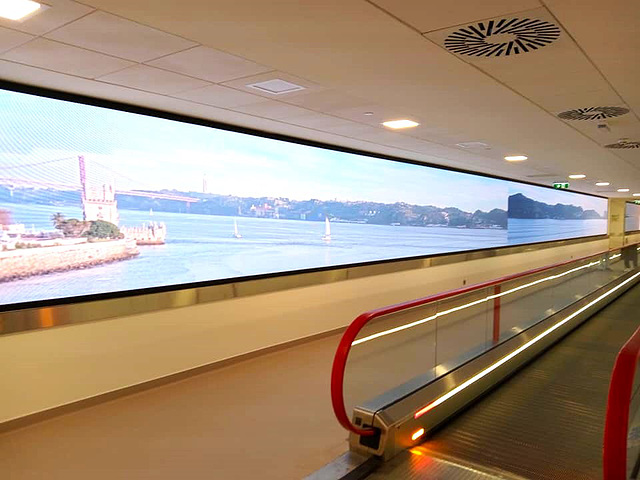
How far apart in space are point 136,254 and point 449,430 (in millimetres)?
3492

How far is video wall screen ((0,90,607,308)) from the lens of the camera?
4422mm

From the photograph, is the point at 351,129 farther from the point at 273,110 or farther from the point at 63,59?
the point at 63,59

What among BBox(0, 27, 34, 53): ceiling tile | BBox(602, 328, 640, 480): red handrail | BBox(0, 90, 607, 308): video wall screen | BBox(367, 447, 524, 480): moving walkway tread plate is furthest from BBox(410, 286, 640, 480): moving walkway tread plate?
BBox(0, 27, 34, 53): ceiling tile

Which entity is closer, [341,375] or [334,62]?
[341,375]

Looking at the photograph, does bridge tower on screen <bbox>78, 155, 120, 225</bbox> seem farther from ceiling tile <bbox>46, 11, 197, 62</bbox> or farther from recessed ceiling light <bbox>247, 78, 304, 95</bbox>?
recessed ceiling light <bbox>247, 78, 304, 95</bbox>

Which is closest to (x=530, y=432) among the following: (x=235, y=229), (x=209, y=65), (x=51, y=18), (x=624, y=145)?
(x=209, y=65)

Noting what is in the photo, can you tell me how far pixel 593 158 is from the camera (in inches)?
355

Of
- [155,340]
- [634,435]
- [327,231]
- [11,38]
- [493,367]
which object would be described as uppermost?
[11,38]

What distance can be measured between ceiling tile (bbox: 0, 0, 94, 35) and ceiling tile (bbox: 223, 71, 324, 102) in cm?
149

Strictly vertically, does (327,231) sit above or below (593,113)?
below

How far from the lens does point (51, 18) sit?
2859mm

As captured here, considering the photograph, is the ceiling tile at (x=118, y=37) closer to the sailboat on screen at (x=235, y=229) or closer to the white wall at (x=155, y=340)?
the white wall at (x=155, y=340)

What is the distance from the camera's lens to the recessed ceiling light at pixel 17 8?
2640 mm

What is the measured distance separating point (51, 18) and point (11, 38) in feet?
1.67
